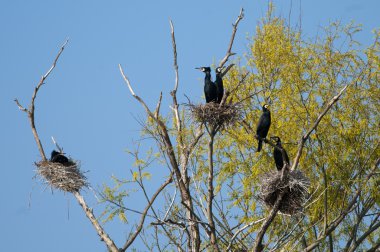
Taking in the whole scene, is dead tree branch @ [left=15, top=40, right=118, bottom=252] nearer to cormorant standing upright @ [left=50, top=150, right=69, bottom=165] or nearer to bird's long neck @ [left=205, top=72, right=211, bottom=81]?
cormorant standing upright @ [left=50, top=150, right=69, bottom=165]

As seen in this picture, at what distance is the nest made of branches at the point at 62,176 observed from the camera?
11.2m

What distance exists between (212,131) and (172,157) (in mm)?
566

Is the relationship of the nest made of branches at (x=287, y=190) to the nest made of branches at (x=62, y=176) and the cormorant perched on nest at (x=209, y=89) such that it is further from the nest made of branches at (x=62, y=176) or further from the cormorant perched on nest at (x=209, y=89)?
the nest made of branches at (x=62, y=176)

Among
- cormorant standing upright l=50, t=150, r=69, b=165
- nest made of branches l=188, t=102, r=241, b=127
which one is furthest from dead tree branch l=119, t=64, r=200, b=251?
cormorant standing upright l=50, t=150, r=69, b=165

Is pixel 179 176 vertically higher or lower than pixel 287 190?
higher

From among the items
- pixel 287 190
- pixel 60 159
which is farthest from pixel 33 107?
pixel 287 190

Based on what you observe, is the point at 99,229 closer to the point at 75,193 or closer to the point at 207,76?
the point at 75,193

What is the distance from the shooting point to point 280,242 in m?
9.12

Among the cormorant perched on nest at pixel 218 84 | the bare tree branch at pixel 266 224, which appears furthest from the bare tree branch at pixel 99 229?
the cormorant perched on nest at pixel 218 84

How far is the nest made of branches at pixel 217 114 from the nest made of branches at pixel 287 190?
2.80 feet

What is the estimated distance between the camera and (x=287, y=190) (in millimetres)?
9234

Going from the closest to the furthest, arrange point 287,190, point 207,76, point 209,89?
point 287,190 < point 209,89 < point 207,76

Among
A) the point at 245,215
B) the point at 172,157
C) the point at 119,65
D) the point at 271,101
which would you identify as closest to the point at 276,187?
the point at 172,157

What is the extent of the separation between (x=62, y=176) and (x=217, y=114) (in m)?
2.73
